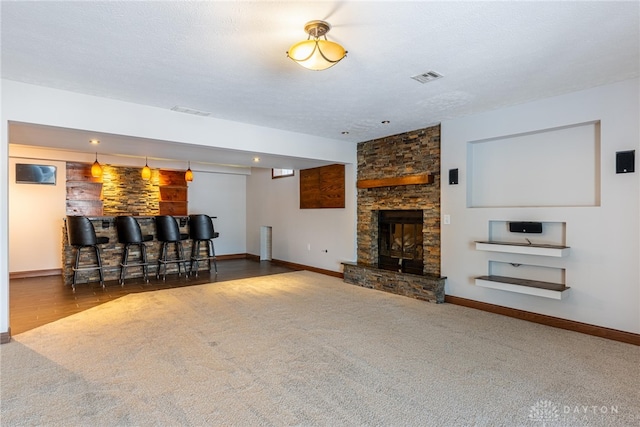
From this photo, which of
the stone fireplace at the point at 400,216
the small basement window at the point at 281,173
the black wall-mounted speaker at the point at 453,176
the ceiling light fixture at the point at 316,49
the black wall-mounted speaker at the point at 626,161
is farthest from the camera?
the small basement window at the point at 281,173

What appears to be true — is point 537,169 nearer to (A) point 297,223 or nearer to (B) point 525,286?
(B) point 525,286

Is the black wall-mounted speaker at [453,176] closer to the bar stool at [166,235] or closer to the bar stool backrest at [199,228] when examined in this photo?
the bar stool backrest at [199,228]

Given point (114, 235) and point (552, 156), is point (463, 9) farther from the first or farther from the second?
point (114, 235)

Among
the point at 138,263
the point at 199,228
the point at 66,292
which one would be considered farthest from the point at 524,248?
the point at 66,292

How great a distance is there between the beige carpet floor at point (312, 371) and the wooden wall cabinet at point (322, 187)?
2.78m

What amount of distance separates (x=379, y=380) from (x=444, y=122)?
358 cm

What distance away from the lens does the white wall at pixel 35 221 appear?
6.48 meters

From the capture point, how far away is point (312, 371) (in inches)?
106

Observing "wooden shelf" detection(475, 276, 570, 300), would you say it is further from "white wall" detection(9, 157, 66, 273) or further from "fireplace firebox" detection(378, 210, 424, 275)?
"white wall" detection(9, 157, 66, 273)

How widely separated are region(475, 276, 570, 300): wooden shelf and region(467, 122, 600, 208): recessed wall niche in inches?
35.6

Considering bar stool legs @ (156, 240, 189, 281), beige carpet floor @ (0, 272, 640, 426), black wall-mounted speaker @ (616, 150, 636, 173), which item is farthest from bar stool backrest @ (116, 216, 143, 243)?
black wall-mounted speaker @ (616, 150, 636, 173)

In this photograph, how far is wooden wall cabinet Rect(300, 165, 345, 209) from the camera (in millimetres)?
6504

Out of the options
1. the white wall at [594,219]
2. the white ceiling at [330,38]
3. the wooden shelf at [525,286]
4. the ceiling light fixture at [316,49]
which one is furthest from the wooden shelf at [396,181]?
the ceiling light fixture at [316,49]

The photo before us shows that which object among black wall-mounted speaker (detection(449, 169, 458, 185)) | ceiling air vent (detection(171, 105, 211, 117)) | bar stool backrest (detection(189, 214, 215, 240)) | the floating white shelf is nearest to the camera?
the floating white shelf
